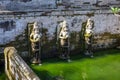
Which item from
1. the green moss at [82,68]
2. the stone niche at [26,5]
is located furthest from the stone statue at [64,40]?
the stone niche at [26,5]

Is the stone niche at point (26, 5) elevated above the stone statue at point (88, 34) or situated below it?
above

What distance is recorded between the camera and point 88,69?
38.0ft

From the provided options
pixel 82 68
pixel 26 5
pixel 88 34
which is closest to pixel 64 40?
pixel 88 34

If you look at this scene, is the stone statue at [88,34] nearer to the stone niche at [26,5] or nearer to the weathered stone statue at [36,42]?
the stone niche at [26,5]

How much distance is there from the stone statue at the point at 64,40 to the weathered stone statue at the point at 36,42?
90 cm

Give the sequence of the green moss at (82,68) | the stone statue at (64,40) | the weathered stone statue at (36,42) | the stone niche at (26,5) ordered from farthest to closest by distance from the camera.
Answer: the stone niche at (26,5) < the stone statue at (64,40) < the weathered stone statue at (36,42) < the green moss at (82,68)

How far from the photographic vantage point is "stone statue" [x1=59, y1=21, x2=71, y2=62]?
39.1 feet

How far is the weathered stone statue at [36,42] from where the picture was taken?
11430 millimetres

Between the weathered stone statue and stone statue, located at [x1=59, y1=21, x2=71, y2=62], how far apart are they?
904 mm

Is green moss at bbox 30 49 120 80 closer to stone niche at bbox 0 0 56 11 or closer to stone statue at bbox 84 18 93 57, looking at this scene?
stone statue at bbox 84 18 93 57

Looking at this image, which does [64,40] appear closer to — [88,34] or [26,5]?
[88,34]

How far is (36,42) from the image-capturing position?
37.7 feet

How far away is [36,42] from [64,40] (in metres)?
1.13

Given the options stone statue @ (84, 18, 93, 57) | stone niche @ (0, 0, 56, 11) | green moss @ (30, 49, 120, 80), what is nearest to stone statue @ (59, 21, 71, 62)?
green moss @ (30, 49, 120, 80)
